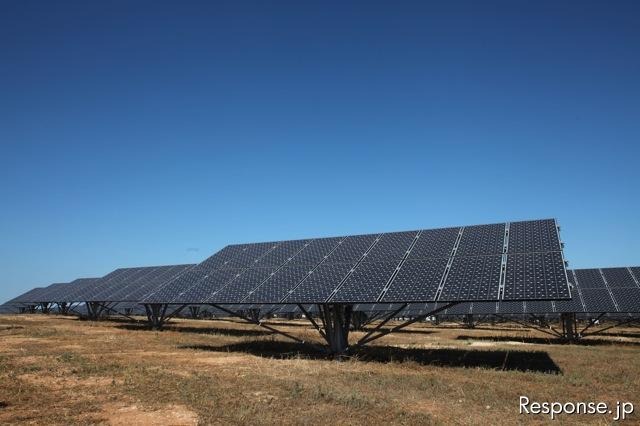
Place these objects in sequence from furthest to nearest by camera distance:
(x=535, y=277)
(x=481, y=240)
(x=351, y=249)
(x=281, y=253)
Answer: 1. (x=281, y=253)
2. (x=351, y=249)
3. (x=481, y=240)
4. (x=535, y=277)

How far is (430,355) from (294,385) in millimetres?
10615

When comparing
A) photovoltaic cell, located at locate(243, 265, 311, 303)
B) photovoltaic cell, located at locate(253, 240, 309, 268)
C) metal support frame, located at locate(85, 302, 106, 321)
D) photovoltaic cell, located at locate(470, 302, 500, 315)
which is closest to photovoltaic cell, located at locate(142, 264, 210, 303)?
photovoltaic cell, located at locate(253, 240, 309, 268)

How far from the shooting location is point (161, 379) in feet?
46.5

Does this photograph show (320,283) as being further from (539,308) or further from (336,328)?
(539,308)

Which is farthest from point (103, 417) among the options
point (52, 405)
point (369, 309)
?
point (369, 309)

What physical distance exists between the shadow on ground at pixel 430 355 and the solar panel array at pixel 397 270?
3035 millimetres

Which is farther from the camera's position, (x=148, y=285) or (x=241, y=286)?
(x=148, y=285)

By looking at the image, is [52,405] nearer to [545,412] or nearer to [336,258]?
[545,412]

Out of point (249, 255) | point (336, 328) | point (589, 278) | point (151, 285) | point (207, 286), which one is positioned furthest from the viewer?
point (151, 285)

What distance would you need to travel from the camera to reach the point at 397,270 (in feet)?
65.6

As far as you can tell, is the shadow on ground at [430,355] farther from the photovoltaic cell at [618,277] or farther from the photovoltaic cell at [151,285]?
the photovoltaic cell at [151,285]

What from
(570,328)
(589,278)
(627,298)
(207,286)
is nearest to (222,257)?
(207,286)

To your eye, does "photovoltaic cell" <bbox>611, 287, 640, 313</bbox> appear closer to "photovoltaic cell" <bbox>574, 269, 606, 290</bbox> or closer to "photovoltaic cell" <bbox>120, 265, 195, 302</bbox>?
"photovoltaic cell" <bbox>574, 269, 606, 290</bbox>

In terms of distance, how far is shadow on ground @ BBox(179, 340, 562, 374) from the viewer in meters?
18.4
